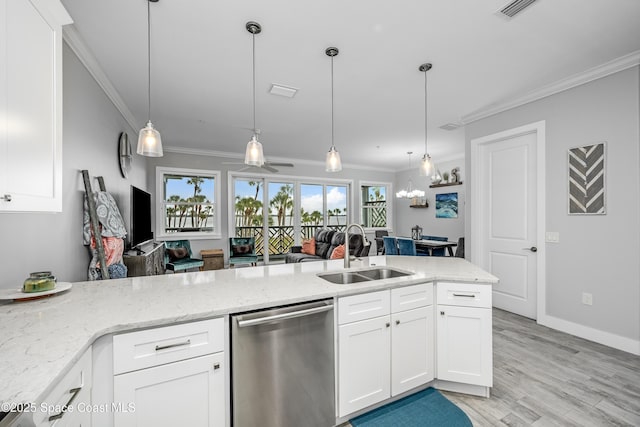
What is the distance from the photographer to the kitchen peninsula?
0.86 meters

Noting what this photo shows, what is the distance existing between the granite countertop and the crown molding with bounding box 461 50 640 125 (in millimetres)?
2442

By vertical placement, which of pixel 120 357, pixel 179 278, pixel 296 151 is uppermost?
pixel 296 151

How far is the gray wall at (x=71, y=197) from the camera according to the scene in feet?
5.29

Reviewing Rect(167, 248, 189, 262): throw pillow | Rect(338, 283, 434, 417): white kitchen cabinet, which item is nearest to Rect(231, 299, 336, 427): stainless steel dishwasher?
Rect(338, 283, 434, 417): white kitchen cabinet

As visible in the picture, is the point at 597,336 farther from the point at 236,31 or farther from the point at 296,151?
the point at 296,151

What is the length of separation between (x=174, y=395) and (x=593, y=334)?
378 cm

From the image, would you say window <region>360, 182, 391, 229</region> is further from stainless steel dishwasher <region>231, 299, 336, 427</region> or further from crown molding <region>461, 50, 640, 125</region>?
stainless steel dishwasher <region>231, 299, 336, 427</region>

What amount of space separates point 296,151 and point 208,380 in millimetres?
5307

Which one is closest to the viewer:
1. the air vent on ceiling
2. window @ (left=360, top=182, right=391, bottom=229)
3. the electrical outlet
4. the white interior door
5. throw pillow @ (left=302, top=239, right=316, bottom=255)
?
the electrical outlet

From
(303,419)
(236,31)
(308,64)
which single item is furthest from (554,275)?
(236,31)

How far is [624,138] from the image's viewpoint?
8.53 ft

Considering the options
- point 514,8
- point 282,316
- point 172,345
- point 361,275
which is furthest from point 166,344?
point 514,8

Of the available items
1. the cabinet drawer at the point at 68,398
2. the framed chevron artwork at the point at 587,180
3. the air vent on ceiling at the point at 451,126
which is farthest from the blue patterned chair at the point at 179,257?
the framed chevron artwork at the point at 587,180

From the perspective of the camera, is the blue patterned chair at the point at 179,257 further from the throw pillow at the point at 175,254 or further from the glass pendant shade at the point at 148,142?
the glass pendant shade at the point at 148,142
